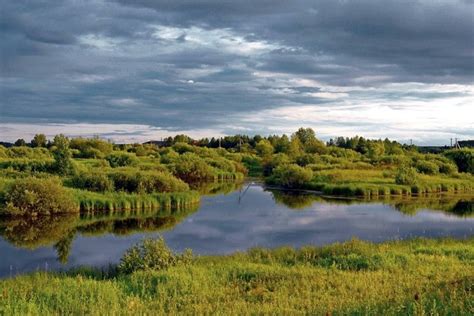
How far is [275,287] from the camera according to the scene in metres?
12.3

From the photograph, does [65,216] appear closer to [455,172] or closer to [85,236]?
[85,236]

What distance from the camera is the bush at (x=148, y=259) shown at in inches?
592

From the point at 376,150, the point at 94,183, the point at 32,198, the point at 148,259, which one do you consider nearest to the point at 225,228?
the point at 32,198

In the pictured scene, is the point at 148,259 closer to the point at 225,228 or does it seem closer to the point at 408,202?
the point at 225,228

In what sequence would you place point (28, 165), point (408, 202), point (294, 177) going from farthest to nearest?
1. point (294, 177)
2. point (28, 165)
3. point (408, 202)

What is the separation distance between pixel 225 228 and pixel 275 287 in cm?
1652

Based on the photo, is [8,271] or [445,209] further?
[445,209]

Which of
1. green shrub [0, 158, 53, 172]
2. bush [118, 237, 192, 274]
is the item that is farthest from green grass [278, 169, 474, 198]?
bush [118, 237, 192, 274]

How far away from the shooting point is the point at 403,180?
5038 cm

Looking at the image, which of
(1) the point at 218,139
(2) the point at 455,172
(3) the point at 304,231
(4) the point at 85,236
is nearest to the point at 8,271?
(4) the point at 85,236

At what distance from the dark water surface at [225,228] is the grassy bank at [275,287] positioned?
593 centimetres

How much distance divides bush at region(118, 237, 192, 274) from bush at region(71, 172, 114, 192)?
22.8 m

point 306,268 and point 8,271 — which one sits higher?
point 306,268

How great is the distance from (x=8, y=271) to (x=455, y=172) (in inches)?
2212
